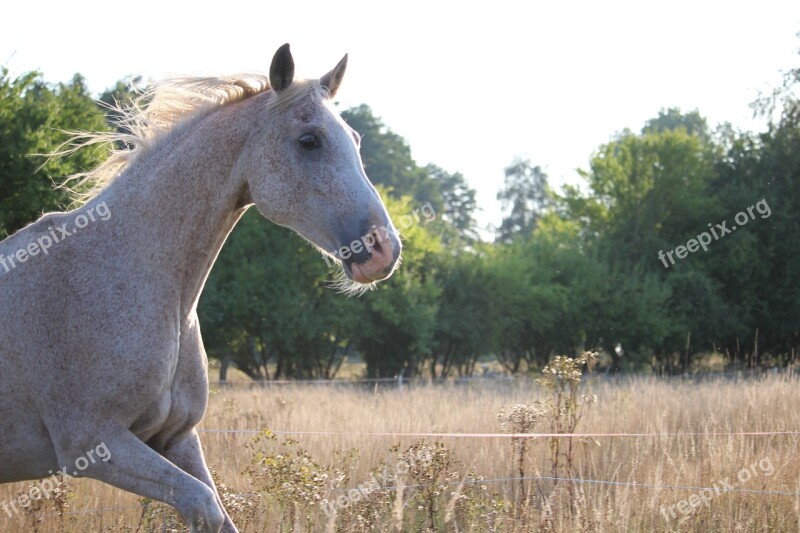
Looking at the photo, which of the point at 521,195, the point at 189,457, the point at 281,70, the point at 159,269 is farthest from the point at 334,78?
the point at 521,195

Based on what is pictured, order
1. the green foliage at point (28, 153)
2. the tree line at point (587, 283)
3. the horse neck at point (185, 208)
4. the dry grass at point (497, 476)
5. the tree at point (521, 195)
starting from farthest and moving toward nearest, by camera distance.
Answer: the tree at point (521, 195), the tree line at point (587, 283), the green foliage at point (28, 153), the dry grass at point (497, 476), the horse neck at point (185, 208)

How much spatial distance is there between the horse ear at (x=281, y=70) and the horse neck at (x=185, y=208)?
8.9 inches

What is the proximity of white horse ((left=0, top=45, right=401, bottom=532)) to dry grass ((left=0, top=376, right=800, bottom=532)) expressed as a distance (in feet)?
2.94

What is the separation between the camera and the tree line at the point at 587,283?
2947 centimetres

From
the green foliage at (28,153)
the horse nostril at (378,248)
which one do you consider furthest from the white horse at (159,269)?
the green foliage at (28,153)

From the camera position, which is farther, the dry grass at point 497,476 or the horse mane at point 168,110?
the dry grass at point 497,476

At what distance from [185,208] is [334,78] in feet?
3.02

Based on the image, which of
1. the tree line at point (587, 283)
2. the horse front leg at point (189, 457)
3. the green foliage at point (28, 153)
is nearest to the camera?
the horse front leg at point (189, 457)

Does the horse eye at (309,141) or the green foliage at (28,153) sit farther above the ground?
the green foliage at (28,153)

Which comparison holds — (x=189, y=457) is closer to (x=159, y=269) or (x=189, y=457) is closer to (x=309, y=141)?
(x=159, y=269)

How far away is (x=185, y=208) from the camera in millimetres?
3660

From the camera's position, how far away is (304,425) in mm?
9586

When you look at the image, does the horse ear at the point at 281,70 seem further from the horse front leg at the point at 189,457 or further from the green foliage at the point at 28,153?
the green foliage at the point at 28,153

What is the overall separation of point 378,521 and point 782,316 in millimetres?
33102
